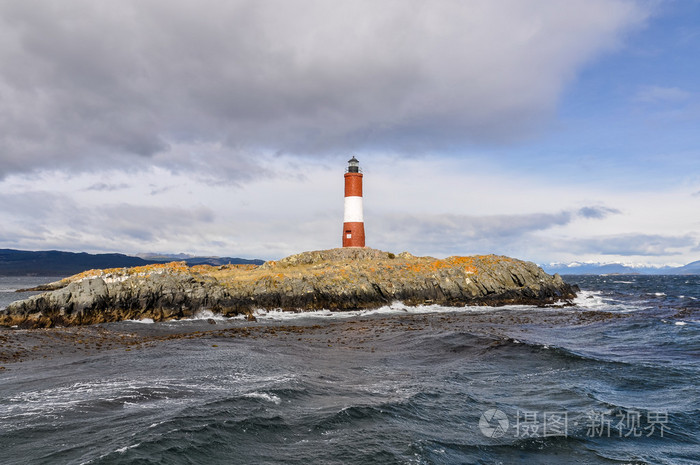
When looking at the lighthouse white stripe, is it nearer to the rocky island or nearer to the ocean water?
the rocky island

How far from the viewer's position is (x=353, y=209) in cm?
5612

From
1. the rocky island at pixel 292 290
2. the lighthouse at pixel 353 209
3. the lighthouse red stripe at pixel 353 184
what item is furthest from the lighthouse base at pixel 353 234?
the rocky island at pixel 292 290

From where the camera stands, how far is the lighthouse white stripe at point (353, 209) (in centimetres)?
5597

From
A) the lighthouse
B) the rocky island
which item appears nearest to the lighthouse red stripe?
the lighthouse

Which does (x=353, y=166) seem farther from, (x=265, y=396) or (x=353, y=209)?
(x=265, y=396)

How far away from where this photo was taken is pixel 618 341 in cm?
2223

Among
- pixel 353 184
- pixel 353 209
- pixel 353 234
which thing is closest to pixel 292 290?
pixel 353 234

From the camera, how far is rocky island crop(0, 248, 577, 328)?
103 feet

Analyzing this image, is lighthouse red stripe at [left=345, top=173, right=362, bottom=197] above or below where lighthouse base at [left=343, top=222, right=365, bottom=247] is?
above

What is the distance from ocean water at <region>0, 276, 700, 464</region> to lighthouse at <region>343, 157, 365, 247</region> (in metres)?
32.3

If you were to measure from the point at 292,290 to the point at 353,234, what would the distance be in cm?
1940

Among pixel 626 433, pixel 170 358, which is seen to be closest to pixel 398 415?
pixel 626 433

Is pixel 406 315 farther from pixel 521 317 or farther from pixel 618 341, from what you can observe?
pixel 618 341

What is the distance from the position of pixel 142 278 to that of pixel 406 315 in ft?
70.8
